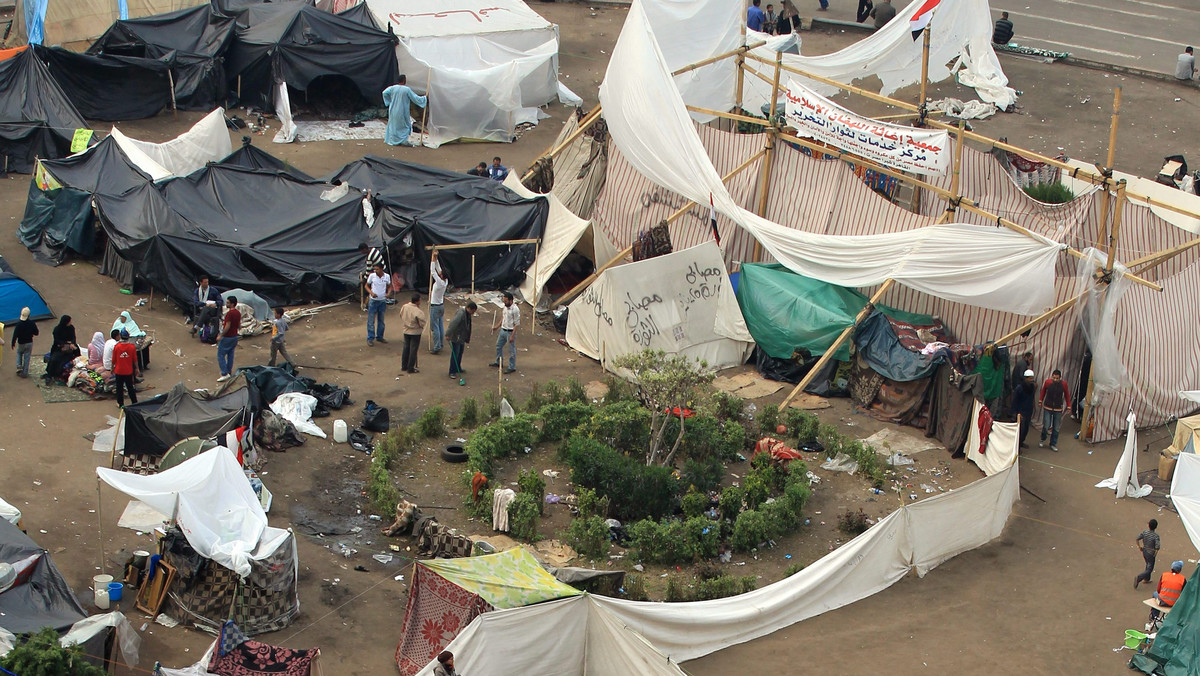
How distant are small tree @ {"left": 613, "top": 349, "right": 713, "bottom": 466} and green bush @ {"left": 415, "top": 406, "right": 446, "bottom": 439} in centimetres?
265

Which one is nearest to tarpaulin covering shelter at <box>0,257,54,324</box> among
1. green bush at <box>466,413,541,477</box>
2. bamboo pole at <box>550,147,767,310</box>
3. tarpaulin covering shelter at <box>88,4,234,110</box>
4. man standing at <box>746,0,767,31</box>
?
green bush at <box>466,413,541,477</box>

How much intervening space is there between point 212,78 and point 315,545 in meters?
16.3

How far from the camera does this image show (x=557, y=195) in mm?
25031

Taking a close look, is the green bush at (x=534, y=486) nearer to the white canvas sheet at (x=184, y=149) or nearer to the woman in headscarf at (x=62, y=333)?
the woman in headscarf at (x=62, y=333)

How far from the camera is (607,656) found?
14.1m

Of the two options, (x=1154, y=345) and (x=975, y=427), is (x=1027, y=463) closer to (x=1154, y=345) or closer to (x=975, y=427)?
(x=975, y=427)

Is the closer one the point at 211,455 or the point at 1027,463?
the point at 211,455

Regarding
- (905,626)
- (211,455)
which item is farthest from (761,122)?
(211,455)

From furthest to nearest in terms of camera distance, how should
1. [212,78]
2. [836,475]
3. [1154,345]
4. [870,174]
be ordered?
1. [212,78]
2. [870,174]
3. [1154,345]
4. [836,475]

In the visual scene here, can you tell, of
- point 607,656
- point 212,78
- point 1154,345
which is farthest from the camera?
point 212,78

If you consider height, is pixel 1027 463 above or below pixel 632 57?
below

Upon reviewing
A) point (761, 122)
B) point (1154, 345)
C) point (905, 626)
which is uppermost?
point (761, 122)

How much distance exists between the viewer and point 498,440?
18.8 m

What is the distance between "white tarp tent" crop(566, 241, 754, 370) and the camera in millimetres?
21453
